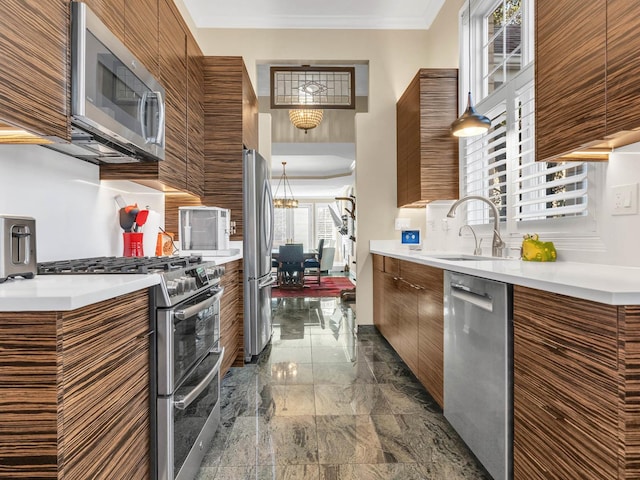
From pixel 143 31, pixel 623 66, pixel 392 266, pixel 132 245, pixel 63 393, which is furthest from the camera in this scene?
pixel 392 266

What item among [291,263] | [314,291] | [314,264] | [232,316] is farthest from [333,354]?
[314,264]

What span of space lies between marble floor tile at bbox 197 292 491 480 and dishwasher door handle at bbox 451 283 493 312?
0.71 meters

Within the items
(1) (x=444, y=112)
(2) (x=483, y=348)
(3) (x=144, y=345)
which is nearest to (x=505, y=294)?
(2) (x=483, y=348)

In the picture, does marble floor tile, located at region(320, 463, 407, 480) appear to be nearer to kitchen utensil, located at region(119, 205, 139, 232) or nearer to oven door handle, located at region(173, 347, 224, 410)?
oven door handle, located at region(173, 347, 224, 410)

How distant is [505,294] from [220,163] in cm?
233

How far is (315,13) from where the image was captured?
3902mm

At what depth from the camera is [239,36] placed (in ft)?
13.1

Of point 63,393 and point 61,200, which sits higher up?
point 61,200

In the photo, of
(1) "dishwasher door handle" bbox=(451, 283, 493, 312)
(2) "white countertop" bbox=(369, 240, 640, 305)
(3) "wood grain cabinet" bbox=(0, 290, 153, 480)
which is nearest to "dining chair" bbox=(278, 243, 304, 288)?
(1) "dishwasher door handle" bbox=(451, 283, 493, 312)

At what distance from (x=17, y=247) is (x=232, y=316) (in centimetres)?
173

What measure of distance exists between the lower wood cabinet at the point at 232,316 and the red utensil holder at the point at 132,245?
1.79 feet

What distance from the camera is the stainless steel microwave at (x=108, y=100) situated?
1.34m

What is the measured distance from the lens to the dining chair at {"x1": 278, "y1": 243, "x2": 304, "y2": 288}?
23.7ft

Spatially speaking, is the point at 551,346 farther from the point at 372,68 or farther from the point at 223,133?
the point at 372,68
